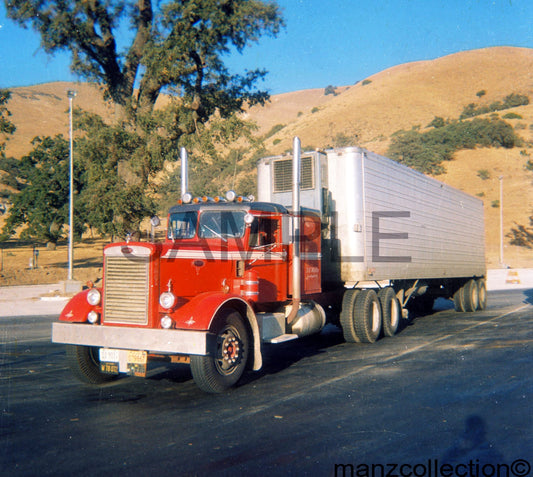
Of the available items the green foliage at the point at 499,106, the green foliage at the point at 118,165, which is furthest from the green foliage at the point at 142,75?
the green foliage at the point at 499,106

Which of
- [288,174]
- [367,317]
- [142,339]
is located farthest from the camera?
[288,174]

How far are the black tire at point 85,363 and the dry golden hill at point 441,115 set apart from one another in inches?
1758

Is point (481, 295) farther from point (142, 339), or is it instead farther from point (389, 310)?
point (142, 339)

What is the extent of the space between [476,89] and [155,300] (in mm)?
100490

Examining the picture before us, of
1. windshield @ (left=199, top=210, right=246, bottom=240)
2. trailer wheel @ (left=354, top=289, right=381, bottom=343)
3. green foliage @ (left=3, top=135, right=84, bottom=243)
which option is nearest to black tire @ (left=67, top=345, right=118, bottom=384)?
windshield @ (left=199, top=210, right=246, bottom=240)

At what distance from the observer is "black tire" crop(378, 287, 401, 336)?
1259 centimetres

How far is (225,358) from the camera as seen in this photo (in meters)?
7.72

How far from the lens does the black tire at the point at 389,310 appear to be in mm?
12594

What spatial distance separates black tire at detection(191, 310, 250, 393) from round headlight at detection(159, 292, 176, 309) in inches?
25.3

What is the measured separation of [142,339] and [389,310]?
714 centimetres

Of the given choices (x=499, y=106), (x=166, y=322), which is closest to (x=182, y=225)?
(x=166, y=322)

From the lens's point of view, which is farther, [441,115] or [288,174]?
[441,115]

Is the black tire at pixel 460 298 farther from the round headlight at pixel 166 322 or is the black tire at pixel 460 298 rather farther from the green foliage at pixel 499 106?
the green foliage at pixel 499 106

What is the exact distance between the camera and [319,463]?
496 cm
